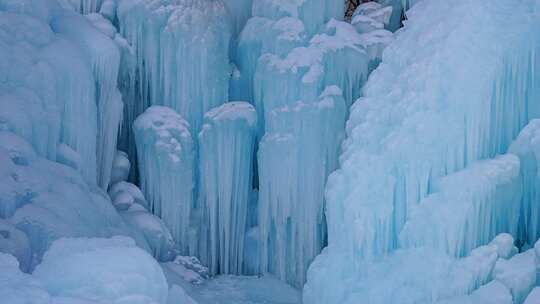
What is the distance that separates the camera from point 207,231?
9.63 meters

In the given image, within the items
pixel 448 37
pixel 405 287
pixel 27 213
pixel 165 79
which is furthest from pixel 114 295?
pixel 165 79

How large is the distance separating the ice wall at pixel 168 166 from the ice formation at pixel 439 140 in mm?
2488

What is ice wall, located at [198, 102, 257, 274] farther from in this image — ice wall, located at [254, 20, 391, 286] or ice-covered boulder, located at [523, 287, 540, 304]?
ice-covered boulder, located at [523, 287, 540, 304]

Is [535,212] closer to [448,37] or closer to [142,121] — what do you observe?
[448,37]

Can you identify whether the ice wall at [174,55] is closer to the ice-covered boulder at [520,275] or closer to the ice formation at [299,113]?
the ice formation at [299,113]

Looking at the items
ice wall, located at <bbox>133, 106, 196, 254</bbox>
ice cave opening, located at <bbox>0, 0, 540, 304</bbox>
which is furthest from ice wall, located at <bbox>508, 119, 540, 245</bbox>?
ice wall, located at <bbox>133, 106, 196, 254</bbox>

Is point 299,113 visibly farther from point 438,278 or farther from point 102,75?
point 438,278

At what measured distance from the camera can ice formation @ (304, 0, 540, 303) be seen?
259 inches

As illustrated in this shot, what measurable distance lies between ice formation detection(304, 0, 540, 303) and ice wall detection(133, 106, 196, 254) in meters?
2.49

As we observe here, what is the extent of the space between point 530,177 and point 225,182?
4.41 metres

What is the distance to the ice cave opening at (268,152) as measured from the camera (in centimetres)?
638

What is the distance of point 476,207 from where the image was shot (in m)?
6.47

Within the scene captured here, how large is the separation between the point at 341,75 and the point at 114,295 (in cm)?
593

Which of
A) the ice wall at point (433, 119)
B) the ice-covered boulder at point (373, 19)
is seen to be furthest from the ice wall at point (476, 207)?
the ice-covered boulder at point (373, 19)
